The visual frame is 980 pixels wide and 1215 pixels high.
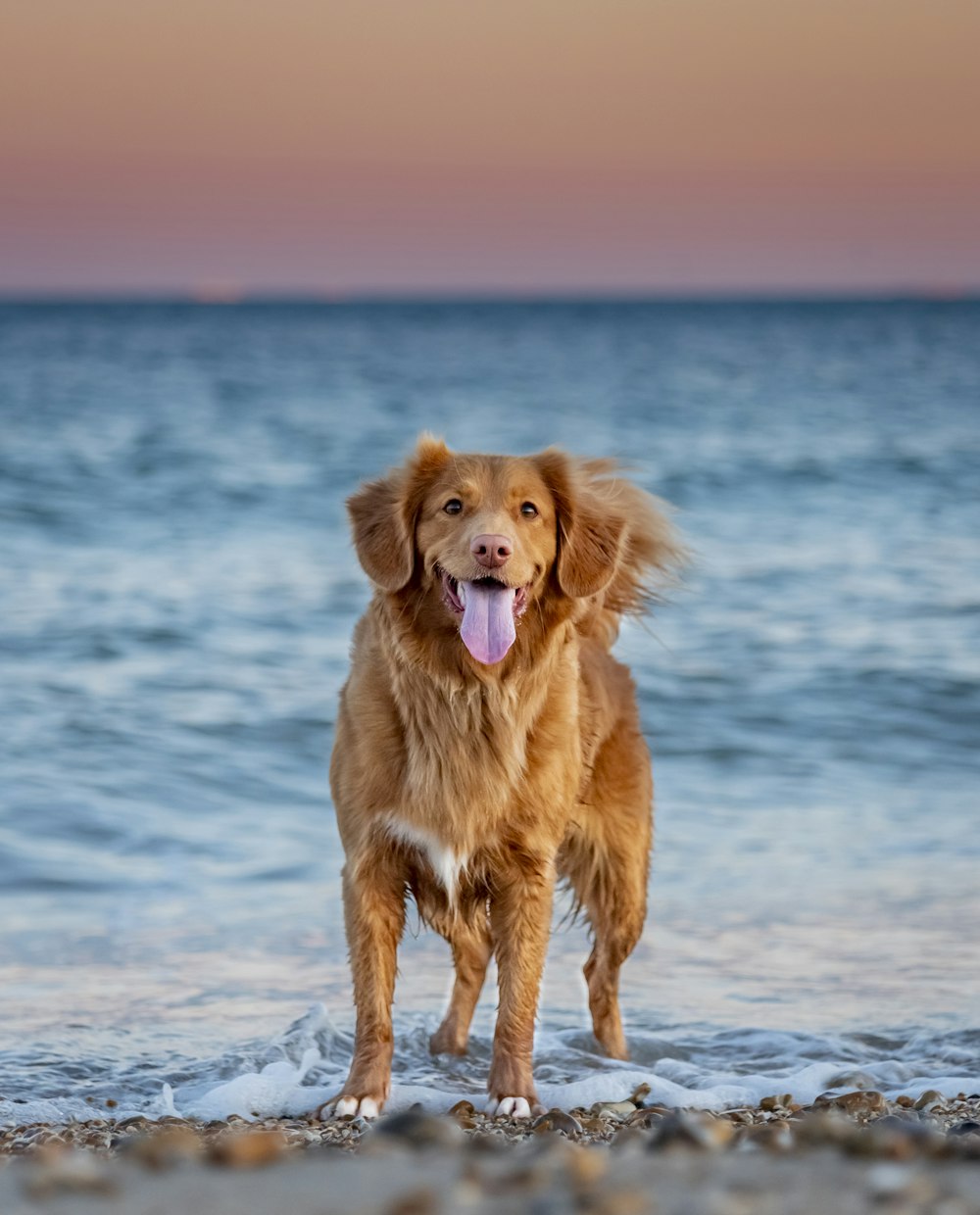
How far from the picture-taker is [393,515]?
4.43 meters

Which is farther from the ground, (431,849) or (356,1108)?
(431,849)

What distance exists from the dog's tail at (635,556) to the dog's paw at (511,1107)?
1433 mm

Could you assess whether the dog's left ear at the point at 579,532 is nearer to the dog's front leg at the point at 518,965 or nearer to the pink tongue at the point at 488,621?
the pink tongue at the point at 488,621

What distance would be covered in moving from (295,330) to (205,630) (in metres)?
60.0

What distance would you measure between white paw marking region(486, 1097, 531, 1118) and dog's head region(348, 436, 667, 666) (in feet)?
3.98

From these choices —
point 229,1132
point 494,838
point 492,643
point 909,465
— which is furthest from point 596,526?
point 909,465

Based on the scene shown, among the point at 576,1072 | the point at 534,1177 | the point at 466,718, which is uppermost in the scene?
the point at 466,718

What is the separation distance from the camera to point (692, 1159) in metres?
2.51

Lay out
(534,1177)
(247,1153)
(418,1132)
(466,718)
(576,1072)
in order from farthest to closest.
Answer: (576,1072) → (466,718) → (418,1132) → (247,1153) → (534,1177)

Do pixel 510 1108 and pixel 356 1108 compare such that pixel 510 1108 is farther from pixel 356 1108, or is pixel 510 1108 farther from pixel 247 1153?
pixel 247 1153

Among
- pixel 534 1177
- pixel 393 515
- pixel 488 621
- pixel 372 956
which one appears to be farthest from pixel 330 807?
pixel 534 1177

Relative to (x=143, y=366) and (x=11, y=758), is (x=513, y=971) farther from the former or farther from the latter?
(x=143, y=366)

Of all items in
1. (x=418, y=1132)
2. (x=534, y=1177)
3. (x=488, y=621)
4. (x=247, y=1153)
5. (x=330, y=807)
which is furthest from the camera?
(x=330, y=807)

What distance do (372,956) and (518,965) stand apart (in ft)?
1.34
